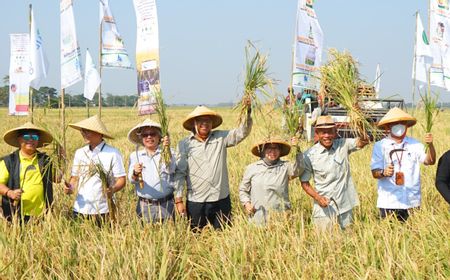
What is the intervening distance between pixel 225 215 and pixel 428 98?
198 cm

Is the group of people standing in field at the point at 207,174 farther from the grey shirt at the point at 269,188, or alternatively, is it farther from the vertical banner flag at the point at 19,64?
the vertical banner flag at the point at 19,64

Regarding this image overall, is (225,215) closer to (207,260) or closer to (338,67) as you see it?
(207,260)

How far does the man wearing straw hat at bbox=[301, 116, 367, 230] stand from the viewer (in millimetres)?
3949

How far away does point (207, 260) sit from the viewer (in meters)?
3.25

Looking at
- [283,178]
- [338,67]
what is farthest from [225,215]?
[338,67]

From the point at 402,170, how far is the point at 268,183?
1.08 metres

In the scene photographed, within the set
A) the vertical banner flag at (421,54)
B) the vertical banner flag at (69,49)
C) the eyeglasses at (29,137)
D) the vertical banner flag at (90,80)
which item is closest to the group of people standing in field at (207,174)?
the eyeglasses at (29,137)

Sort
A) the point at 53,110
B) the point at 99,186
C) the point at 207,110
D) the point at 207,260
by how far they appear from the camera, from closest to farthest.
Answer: the point at 207,260, the point at 99,186, the point at 207,110, the point at 53,110

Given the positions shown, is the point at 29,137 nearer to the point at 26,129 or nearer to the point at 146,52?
A: the point at 26,129

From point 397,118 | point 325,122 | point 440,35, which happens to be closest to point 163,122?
point 325,122

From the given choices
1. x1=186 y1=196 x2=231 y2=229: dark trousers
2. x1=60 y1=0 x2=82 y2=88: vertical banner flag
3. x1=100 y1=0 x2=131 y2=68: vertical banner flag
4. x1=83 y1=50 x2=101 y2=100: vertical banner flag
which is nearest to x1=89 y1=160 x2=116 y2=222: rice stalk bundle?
x1=186 y1=196 x2=231 y2=229: dark trousers

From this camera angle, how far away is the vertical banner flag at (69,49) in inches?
290

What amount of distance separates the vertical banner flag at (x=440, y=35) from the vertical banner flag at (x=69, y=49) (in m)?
5.90

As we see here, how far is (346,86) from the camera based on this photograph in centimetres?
409
